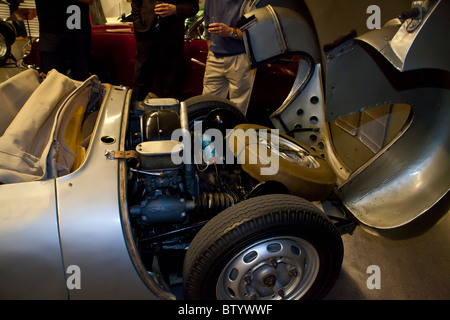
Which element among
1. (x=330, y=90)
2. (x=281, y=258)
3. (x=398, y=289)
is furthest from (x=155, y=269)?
(x=398, y=289)

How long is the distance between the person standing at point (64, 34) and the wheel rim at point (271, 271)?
9.25 feet

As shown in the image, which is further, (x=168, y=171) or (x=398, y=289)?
(x=398, y=289)

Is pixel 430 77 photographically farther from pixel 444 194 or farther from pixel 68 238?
pixel 68 238

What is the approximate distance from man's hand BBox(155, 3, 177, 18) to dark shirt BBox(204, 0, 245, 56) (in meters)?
0.37

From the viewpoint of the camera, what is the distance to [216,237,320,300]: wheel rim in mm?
1508

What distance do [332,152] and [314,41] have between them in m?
0.95

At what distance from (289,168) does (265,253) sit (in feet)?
1.82

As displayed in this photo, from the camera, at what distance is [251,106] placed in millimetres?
4305

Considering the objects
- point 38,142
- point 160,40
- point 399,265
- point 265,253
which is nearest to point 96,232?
point 38,142

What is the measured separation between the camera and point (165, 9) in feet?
10.2

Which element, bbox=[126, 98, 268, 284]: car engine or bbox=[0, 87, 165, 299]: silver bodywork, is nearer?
bbox=[0, 87, 165, 299]: silver bodywork

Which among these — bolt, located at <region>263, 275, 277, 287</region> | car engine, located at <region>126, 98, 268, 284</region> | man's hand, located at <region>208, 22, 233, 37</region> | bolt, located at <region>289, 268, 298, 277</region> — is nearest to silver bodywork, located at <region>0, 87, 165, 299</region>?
car engine, located at <region>126, 98, 268, 284</region>

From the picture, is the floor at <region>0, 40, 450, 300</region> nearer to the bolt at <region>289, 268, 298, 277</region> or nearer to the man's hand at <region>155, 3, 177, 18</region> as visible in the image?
the bolt at <region>289, 268, 298, 277</region>

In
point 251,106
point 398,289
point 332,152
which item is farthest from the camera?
point 251,106
